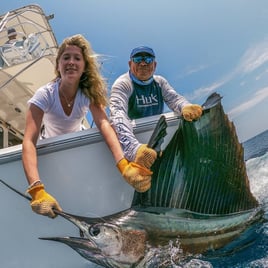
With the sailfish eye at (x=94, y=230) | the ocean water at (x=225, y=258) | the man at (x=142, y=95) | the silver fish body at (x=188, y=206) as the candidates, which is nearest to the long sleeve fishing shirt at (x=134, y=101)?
the man at (x=142, y=95)

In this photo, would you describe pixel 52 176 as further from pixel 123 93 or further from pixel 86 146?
pixel 123 93

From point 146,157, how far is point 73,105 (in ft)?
1.89

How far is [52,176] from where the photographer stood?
1.88 meters

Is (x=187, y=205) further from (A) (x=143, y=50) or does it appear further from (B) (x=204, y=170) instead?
(A) (x=143, y=50)

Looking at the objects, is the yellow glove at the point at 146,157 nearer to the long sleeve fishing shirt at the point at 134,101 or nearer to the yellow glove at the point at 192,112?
the long sleeve fishing shirt at the point at 134,101

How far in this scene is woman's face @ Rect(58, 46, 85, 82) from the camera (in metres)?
2.10

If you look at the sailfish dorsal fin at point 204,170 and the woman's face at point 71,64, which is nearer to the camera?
the sailfish dorsal fin at point 204,170

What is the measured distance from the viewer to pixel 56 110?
206 cm

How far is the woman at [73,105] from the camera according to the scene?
1.83 metres

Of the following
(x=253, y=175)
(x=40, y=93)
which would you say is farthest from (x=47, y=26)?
(x=40, y=93)

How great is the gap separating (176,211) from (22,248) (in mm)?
769

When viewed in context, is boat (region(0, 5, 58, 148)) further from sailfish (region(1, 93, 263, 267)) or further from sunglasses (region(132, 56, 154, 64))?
sailfish (region(1, 93, 263, 267))

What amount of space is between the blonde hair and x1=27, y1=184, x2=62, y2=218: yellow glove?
631mm

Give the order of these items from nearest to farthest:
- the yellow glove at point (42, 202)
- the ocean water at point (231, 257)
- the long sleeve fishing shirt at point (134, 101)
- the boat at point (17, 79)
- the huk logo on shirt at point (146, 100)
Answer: the yellow glove at point (42, 202) → the ocean water at point (231, 257) → the long sleeve fishing shirt at point (134, 101) → the huk logo on shirt at point (146, 100) → the boat at point (17, 79)
